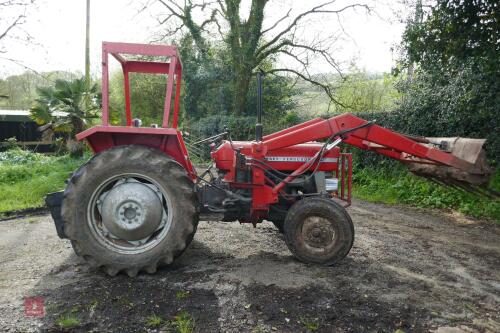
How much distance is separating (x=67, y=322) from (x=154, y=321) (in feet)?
1.94

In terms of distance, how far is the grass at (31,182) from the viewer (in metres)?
7.56

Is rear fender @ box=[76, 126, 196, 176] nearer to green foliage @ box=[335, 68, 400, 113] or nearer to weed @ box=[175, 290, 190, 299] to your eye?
weed @ box=[175, 290, 190, 299]

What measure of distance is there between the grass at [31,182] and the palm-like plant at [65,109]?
0.84 m

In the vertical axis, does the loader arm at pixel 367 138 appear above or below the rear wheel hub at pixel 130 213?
above

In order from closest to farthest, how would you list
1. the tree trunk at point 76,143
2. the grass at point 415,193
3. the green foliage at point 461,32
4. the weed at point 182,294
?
the weed at point 182,294
the green foliage at point 461,32
the grass at point 415,193
the tree trunk at point 76,143

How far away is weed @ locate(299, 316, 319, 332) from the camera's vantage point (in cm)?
285

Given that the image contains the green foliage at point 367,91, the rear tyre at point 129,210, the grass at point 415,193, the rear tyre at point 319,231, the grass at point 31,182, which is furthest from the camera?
the green foliage at point 367,91

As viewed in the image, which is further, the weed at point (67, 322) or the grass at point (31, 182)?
the grass at point (31, 182)

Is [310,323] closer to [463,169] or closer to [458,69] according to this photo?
[463,169]

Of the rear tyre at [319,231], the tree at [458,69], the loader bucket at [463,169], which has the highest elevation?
the tree at [458,69]

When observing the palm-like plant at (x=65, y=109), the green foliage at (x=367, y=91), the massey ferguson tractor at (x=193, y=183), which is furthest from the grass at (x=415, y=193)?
the green foliage at (x=367, y=91)

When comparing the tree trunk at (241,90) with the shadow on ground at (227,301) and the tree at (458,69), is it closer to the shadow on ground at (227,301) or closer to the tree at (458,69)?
the tree at (458,69)
